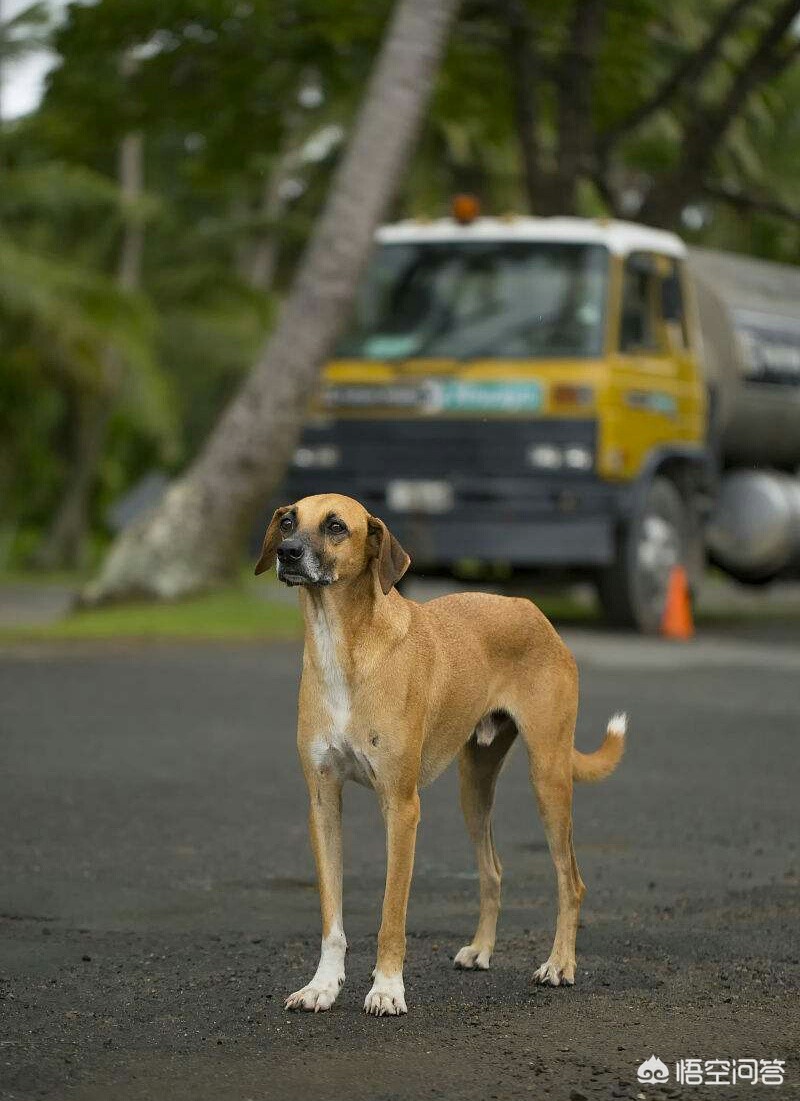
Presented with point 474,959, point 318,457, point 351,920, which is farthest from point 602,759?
point 318,457

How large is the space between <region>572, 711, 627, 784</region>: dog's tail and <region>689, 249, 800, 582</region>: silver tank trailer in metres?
12.6

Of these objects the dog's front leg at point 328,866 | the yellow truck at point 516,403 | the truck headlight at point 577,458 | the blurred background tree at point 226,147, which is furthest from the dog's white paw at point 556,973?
the blurred background tree at point 226,147

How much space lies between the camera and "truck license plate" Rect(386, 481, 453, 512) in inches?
647

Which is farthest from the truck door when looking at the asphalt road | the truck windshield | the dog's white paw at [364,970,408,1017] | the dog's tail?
the dog's white paw at [364,970,408,1017]

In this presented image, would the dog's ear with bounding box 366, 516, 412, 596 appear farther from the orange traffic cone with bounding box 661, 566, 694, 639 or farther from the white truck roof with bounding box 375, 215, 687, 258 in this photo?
the orange traffic cone with bounding box 661, 566, 694, 639

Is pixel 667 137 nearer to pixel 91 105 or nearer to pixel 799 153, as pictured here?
pixel 799 153

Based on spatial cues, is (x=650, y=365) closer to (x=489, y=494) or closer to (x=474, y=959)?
(x=489, y=494)

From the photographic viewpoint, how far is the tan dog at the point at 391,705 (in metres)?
5.39

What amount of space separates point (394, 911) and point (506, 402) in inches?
442

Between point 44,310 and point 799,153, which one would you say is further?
point 799,153

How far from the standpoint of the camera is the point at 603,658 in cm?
1491

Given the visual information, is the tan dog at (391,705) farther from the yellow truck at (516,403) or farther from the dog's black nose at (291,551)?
the yellow truck at (516,403)

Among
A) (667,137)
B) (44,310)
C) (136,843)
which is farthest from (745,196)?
(136,843)

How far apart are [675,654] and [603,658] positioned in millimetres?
838
